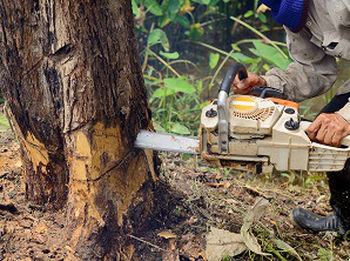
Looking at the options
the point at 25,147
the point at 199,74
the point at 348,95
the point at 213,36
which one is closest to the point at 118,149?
the point at 25,147

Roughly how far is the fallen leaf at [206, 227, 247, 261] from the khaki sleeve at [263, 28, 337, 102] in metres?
0.77

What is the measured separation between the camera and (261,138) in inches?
73.6

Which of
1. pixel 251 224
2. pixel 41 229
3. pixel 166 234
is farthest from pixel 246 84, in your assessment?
pixel 41 229

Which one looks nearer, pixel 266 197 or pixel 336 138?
pixel 336 138

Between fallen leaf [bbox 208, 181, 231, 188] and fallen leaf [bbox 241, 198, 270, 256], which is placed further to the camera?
fallen leaf [bbox 208, 181, 231, 188]

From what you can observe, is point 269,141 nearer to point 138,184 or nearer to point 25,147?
point 138,184

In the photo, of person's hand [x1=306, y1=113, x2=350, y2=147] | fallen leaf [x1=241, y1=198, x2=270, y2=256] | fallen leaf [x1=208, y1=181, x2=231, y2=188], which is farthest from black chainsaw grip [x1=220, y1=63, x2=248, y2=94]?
fallen leaf [x1=208, y1=181, x2=231, y2=188]

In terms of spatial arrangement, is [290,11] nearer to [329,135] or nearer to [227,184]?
[329,135]

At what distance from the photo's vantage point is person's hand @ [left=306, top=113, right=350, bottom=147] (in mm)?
1883

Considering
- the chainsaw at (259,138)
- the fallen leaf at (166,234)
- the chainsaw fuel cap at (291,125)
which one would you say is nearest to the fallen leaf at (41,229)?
the fallen leaf at (166,234)

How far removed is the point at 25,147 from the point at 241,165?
95 cm

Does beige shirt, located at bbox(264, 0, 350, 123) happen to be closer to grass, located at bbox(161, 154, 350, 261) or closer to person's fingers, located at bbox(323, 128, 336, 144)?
Result: person's fingers, located at bbox(323, 128, 336, 144)

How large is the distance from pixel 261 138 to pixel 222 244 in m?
0.60

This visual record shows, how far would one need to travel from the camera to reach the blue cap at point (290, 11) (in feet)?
6.98
